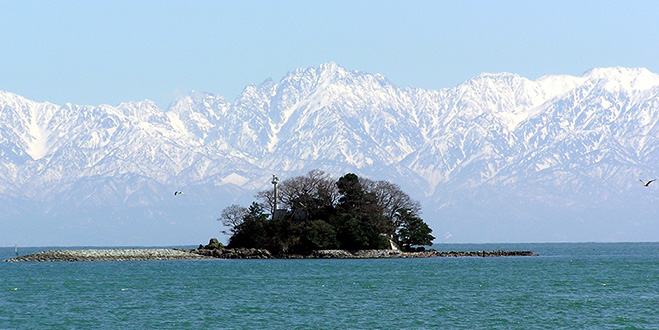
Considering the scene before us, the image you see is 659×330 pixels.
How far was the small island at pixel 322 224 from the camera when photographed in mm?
128000

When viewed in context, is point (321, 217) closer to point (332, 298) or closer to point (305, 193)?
point (305, 193)

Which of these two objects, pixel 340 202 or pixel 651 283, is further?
pixel 340 202

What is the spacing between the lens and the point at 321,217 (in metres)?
130

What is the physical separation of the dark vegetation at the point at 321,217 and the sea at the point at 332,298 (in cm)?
2296

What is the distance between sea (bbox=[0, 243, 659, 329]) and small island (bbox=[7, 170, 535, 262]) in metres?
23.2

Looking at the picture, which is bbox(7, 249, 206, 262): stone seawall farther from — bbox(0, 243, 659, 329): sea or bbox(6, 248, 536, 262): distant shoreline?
bbox(0, 243, 659, 329): sea

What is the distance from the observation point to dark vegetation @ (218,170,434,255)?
127750 millimetres

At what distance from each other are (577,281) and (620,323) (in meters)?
32.0

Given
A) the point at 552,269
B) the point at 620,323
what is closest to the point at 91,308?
the point at 620,323

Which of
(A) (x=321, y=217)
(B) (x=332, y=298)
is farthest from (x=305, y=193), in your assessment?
(B) (x=332, y=298)

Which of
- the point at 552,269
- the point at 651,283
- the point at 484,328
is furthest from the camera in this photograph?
the point at 552,269

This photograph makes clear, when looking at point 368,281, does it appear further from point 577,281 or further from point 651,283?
point 651,283

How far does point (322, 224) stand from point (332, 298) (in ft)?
191

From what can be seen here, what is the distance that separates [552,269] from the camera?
107m
